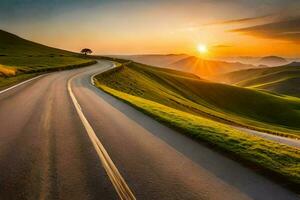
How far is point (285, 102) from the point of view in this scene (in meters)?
90.9

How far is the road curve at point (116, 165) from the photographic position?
20.9 feet

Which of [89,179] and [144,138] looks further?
[144,138]

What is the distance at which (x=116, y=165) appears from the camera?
7879 millimetres

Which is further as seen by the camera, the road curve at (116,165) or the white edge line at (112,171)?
the road curve at (116,165)

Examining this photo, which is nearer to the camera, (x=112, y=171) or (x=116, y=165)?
(x=112, y=171)

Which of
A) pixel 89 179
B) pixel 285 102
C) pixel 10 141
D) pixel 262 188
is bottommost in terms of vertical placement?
pixel 285 102

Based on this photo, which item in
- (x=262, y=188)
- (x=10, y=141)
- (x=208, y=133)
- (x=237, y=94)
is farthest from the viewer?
(x=237, y=94)

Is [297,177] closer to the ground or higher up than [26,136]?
higher up

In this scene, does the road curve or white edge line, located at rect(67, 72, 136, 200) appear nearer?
white edge line, located at rect(67, 72, 136, 200)

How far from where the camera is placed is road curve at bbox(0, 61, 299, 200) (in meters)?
6.38

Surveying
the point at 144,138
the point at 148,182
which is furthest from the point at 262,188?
the point at 144,138

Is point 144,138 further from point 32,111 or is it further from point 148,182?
point 32,111

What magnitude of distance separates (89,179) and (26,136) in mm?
4969

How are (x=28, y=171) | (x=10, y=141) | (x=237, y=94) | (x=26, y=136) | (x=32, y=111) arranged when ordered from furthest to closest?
(x=237, y=94)
(x=32, y=111)
(x=26, y=136)
(x=10, y=141)
(x=28, y=171)
